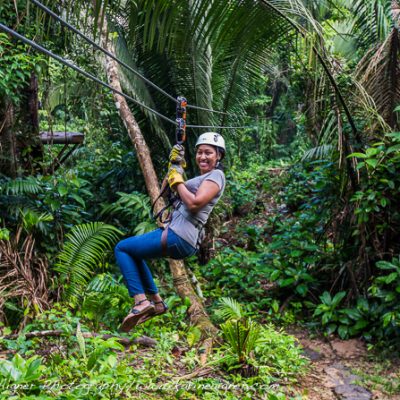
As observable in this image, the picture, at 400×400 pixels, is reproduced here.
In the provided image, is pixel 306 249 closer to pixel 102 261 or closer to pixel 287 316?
pixel 287 316

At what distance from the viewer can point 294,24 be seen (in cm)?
Result: 521

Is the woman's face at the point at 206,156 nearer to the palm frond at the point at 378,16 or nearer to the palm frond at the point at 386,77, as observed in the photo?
the palm frond at the point at 386,77

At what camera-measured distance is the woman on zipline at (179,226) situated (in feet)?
13.1

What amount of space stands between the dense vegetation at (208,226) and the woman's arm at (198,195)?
1.37m

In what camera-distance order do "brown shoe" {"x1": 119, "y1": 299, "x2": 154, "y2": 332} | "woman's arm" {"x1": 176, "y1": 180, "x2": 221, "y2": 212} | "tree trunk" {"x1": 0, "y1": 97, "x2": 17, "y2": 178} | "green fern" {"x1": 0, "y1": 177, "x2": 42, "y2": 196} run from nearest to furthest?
"woman's arm" {"x1": 176, "y1": 180, "x2": 221, "y2": 212}
"brown shoe" {"x1": 119, "y1": 299, "x2": 154, "y2": 332}
"green fern" {"x1": 0, "y1": 177, "x2": 42, "y2": 196}
"tree trunk" {"x1": 0, "y1": 97, "x2": 17, "y2": 178}

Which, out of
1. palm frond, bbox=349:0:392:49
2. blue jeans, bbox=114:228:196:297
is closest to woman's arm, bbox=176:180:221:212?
blue jeans, bbox=114:228:196:297

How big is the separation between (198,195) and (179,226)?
0.30 metres

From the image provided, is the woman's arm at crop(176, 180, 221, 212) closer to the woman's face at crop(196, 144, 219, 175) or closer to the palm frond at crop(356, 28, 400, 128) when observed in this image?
the woman's face at crop(196, 144, 219, 175)

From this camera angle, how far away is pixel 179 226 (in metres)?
4.03

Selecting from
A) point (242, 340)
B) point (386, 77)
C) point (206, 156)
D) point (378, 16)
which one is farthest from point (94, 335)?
point (378, 16)

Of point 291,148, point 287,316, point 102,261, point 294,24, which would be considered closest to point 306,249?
point 287,316

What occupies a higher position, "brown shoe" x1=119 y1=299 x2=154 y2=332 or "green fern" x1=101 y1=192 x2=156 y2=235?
"green fern" x1=101 y1=192 x2=156 y2=235

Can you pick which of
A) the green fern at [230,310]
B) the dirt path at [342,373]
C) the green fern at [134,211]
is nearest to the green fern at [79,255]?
the green fern at [134,211]

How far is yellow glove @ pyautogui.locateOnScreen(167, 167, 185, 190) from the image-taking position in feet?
13.1
